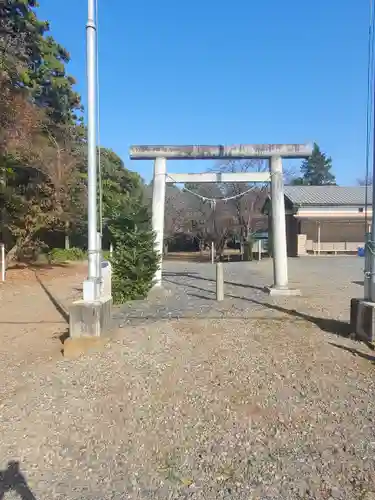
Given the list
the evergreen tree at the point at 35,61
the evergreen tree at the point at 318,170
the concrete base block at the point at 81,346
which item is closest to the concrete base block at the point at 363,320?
the concrete base block at the point at 81,346

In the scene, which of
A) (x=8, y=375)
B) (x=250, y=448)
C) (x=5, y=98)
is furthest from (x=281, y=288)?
(x=5, y=98)

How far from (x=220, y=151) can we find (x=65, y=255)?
699 inches

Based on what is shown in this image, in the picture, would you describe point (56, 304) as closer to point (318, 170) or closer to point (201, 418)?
point (201, 418)

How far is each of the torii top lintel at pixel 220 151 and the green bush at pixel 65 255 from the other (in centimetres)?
1533

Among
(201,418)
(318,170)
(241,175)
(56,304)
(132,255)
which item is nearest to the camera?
(201,418)

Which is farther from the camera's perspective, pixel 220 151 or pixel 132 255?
pixel 220 151

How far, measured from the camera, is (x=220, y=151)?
36.1ft

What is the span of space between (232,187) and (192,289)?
21405 mm

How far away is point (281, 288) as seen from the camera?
10320 mm

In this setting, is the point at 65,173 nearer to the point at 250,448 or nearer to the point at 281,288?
the point at 281,288

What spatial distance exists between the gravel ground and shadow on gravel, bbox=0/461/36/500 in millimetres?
14

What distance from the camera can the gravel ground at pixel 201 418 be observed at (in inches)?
109

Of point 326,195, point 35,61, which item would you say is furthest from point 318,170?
point 35,61

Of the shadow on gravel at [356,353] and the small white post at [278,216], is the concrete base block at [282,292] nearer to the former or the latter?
the small white post at [278,216]
